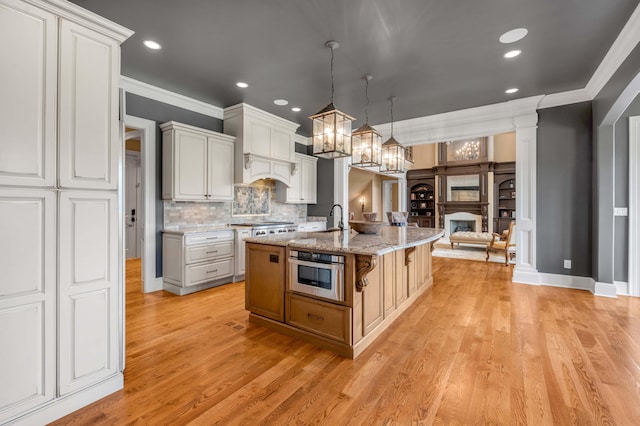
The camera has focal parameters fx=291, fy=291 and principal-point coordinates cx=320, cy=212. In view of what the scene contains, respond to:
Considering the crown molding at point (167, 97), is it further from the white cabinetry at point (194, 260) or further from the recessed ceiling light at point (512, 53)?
the recessed ceiling light at point (512, 53)

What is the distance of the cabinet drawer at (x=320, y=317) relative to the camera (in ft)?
7.55

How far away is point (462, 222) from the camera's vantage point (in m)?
10.8

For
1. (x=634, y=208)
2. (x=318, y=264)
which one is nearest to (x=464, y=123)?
(x=634, y=208)

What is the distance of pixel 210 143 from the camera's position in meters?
4.41

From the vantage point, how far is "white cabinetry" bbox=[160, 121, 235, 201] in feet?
13.2

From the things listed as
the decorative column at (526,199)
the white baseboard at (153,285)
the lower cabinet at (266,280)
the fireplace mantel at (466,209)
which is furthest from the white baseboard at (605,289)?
the fireplace mantel at (466,209)

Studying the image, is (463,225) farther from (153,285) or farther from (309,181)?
(153,285)

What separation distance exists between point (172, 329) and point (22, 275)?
→ 5.03ft

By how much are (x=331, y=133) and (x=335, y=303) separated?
158 centimetres

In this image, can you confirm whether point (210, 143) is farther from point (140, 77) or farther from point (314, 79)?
point (314, 79)

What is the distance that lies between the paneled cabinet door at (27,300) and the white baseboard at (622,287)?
598 cm

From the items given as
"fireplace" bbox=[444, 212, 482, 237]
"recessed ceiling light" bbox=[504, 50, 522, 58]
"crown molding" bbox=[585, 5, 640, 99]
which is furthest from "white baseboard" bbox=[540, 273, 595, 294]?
"fireplace" bbox=[444, 212, 482, 237]

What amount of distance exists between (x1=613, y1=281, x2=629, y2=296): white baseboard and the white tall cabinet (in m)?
5.71

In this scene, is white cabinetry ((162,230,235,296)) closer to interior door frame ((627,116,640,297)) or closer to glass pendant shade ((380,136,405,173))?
glass pendant shade ((380,136,405,173))
